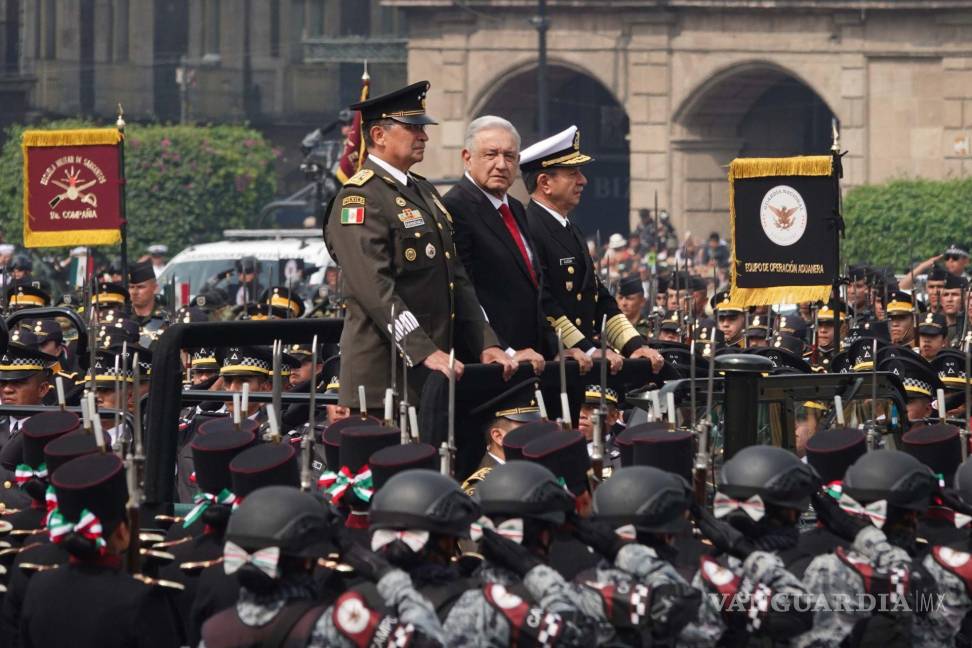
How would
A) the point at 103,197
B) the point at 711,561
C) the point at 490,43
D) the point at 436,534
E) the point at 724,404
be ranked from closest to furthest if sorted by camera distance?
the point at 436,534 < the point at 711,561 < the point at 724,404 < the point at 103,197 < the point at 490,43

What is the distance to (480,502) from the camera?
23.9ft

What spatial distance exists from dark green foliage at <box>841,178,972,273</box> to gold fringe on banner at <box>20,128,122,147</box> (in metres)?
16.9

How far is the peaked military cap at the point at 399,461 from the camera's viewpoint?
25.1 ft

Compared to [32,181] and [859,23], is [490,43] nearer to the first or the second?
[859,23]

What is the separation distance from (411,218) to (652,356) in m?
1.12

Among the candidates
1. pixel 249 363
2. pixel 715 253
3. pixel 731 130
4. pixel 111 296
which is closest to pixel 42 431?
pixel 249 363

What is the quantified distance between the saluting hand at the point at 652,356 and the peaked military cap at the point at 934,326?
5342 mm

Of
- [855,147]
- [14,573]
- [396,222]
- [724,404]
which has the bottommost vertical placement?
[14,573]

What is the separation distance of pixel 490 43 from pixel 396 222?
32660 mm

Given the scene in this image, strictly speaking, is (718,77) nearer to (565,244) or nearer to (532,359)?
(565,244)

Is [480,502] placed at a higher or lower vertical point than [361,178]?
lower

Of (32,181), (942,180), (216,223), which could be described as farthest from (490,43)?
(32,181)

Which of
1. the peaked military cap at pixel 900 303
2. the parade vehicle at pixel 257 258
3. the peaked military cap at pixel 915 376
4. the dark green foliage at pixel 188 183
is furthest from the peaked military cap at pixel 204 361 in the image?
the dark green foliage at pixel 188 183

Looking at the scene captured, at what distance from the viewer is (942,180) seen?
121 feet
